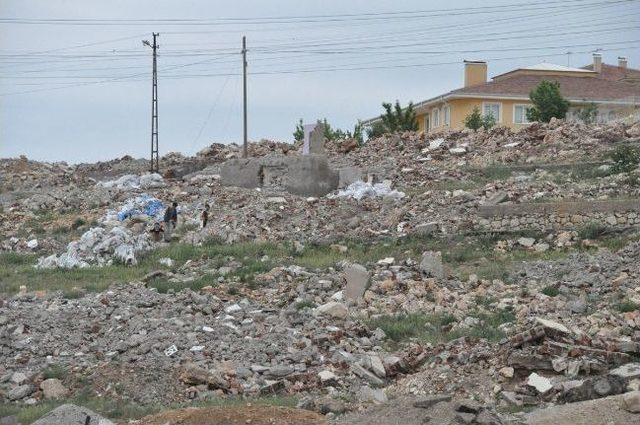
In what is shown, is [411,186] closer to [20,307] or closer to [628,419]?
[20,307]

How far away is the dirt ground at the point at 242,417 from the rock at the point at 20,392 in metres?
4.06

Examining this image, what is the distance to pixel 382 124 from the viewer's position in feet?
155

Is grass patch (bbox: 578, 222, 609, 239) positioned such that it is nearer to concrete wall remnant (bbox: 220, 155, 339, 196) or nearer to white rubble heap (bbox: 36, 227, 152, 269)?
white rubble heap (bbox: 36, 227, 152, 269)

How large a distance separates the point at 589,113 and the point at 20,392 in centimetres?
3192

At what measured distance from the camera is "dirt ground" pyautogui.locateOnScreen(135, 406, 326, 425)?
1098 cm

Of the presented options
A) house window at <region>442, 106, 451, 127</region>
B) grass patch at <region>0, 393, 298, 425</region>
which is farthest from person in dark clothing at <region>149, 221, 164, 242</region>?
house window at <region>442, 106, 451, 127</region>

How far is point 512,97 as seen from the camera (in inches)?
1876

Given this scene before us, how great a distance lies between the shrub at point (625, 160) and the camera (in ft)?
89.8

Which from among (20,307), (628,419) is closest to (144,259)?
(20,307)

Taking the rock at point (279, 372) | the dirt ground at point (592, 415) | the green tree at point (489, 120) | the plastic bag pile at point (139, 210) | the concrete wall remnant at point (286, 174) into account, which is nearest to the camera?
the dirt ground at point (592, 415)

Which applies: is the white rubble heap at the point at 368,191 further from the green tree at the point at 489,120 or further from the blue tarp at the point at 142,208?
the green tree at the point at 489,120

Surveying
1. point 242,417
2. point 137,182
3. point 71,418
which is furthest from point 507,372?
point 137,182

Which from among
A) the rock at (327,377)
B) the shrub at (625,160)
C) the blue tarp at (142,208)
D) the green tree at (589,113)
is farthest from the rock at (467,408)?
the green tree at (589,113)

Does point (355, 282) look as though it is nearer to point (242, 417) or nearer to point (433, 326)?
point (433, 326)
